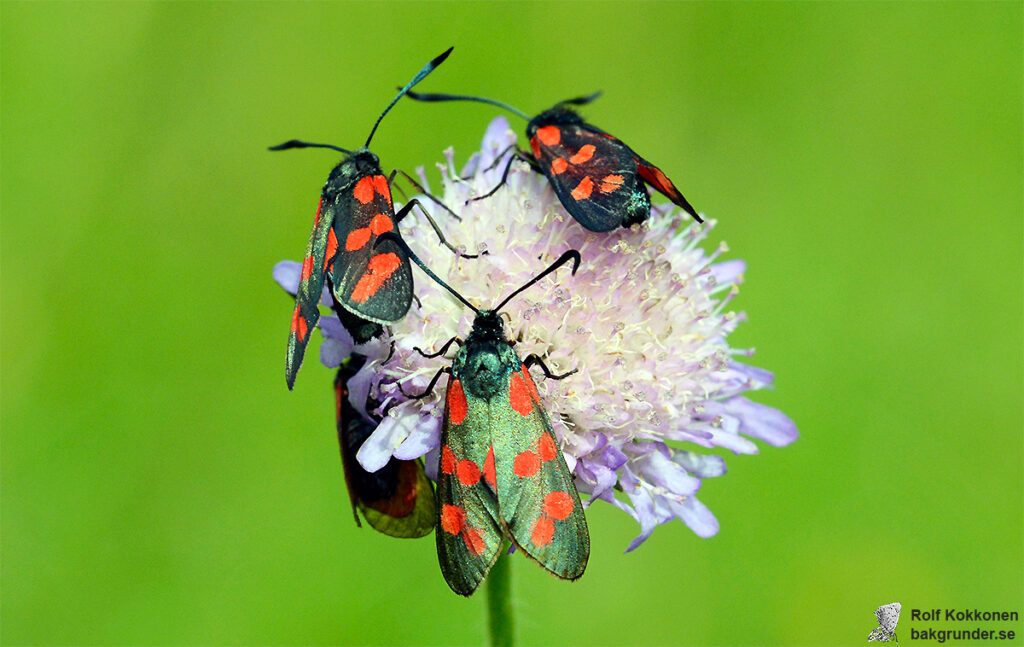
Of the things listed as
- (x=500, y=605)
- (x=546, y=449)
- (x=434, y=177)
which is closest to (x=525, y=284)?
(x=546, y=449)

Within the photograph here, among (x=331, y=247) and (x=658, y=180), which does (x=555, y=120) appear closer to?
(x=658, y=180)

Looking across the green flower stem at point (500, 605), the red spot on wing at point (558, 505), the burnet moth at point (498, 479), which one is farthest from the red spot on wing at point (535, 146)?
the green flower stem at point (500, 605)

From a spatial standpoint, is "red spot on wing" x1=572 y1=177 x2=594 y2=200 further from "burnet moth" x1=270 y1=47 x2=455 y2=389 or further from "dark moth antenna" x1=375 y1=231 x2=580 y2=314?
"burnet moth" x1=270 y1=47 x2=455 y2=389

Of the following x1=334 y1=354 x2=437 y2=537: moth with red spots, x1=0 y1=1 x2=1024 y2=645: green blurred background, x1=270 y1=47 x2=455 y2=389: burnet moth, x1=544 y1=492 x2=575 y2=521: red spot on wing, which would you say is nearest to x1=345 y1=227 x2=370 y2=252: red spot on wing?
x1=270 y1=47 x2=455 y2=389: burnet moth

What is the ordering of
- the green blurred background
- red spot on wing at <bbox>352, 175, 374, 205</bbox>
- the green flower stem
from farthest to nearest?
the green blurred background → the green flower stem → red spot on wing at <bbox>352, 175, 374, 205</bbox>

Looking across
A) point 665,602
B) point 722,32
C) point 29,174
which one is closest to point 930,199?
point 722,32
